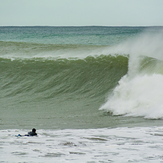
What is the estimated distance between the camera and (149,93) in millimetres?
9734

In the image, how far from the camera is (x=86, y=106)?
1041cm

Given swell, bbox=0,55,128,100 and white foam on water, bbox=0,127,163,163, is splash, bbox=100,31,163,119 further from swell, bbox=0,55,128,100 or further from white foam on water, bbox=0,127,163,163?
white foam on water, bbox=0,127,163,163

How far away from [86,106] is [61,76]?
3.53 m

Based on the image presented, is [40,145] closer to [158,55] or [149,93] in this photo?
[149,93]

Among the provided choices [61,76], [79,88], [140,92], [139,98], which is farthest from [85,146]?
[61,76]

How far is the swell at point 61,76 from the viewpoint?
39.9 feet

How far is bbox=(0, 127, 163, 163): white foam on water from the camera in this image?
519 centimetres

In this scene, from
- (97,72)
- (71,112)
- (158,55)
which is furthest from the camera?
(158,55)

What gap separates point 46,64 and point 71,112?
19.2ft

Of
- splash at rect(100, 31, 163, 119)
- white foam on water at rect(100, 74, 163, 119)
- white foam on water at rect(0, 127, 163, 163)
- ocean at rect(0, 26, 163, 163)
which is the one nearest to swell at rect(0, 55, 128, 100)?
ocean at rect(0, 26, 163, 163)

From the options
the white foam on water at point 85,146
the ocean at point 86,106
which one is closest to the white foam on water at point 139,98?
the ocean at point 86,106

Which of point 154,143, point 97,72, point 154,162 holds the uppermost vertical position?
point 97,72

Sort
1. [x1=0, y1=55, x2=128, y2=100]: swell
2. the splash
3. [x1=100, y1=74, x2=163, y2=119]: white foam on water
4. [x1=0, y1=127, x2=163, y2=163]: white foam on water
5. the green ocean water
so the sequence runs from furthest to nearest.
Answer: [x1=0, y1=55, x2=128, y2=100]: swell
the splash
[x1=100, y1=74, x2=163, y2=119]: white foam on water
the green ocean water
[x1=0, y1=127, x2=163, y2=163]: white foam on water

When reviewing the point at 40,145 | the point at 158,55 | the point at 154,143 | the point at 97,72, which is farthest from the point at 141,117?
the point at 158,55
